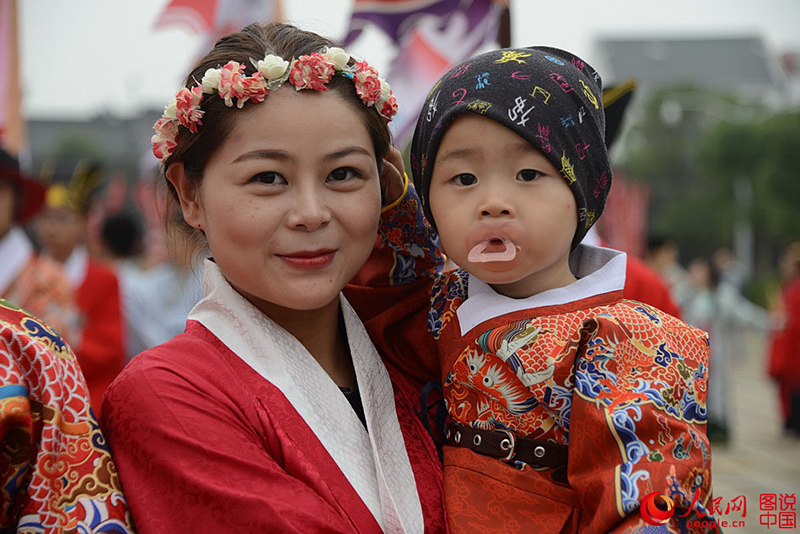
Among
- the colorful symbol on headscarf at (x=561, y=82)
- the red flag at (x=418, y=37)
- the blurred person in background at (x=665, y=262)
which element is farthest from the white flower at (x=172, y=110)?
the blurred person in background at (x=665, y=262)

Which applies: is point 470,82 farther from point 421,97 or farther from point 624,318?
point 421,97

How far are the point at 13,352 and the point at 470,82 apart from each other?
108cm

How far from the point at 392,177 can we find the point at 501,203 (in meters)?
0.46

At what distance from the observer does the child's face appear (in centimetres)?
175

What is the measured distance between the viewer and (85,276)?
5.71 metres

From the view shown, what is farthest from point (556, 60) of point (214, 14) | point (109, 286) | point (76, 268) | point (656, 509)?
point (76, 268)

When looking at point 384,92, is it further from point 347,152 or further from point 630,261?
point 630,261

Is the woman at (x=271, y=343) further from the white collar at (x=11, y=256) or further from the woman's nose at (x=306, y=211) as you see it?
the white collar at (x=11, y=256)

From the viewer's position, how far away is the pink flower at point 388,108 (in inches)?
75.9

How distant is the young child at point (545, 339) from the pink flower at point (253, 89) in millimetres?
400

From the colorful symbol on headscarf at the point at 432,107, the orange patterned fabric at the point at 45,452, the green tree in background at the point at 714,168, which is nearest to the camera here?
the orange patterned fabric at the point at 45,452

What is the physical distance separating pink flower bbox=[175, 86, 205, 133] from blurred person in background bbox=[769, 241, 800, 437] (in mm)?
9059

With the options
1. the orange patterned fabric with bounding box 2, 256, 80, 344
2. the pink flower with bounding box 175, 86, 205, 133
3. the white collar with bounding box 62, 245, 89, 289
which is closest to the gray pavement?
the pink flower with bounding box 175, 86, 205, 133

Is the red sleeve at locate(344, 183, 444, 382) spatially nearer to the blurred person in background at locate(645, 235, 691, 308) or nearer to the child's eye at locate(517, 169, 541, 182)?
the child's eye at locate(517, 169, 541, 182)
